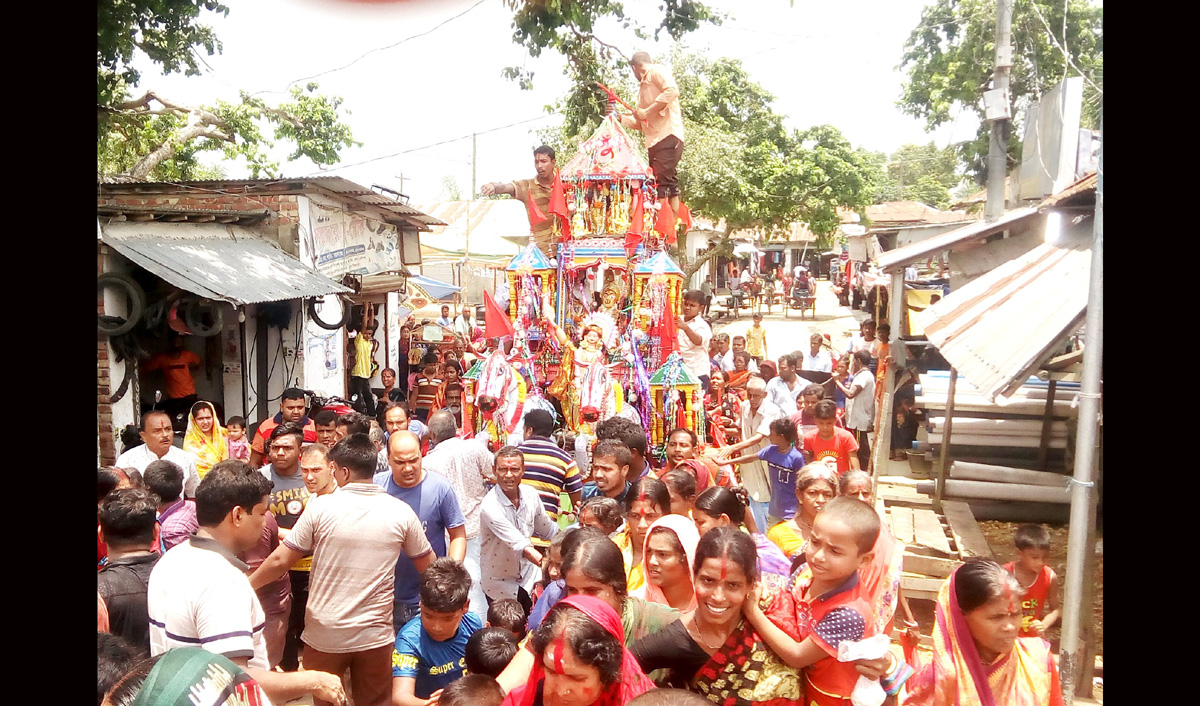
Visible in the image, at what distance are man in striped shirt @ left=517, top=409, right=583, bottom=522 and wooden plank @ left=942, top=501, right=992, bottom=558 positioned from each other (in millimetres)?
2866

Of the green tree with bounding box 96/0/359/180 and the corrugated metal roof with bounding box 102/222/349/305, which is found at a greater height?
the green tree with bounding box 96/0/359/180

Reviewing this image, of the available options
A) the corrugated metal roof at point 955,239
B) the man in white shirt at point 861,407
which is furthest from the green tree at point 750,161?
the man in white shirt at point 861,407

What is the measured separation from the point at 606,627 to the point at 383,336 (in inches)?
487

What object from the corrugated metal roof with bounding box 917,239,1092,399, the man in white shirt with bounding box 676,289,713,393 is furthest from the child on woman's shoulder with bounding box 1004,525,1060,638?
the man in white shirt with bounding box 676,289,713,393

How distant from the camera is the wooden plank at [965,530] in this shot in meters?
6.11

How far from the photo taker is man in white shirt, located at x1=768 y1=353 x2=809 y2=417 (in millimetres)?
7661

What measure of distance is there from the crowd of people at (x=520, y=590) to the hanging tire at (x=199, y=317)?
12.3ft

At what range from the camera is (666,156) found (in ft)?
29.9

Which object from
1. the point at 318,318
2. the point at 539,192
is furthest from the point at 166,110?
the point at 539,192

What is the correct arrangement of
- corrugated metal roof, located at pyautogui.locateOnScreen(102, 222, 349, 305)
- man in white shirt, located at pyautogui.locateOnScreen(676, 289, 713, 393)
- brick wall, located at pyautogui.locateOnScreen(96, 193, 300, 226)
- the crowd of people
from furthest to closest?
brick wall, located at pyautogui.locateOnScreen(96, 193, 300, 226) < man in white shirt, located at pyautogui.locateOnScreen(676, 289, 713, 393) < corrugated metal roof, located at pyautogui.locateOnScreen(102, 222, 349, 305) < the crowd of people

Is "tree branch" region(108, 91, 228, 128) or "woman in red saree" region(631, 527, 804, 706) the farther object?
"tree branch" region(108, 91, 228, 128)

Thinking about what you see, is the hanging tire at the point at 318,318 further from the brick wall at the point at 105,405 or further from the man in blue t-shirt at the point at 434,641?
the man in blue t-shirt at the point at 434,641

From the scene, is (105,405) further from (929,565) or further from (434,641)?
(929,565)

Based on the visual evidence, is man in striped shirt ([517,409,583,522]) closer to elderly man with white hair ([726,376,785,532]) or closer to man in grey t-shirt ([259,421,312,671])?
man in grey t-shirt ([259,421,312,671])
